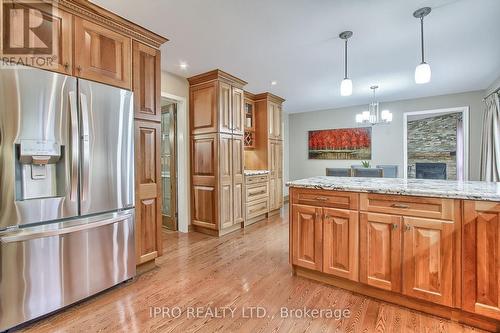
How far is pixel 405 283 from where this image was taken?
1.85 m

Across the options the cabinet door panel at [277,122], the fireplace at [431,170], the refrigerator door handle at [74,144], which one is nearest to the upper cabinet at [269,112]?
the cabinet door panel at [277,122]

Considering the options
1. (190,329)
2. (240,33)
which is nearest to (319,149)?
(240,33)

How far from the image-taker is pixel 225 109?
383 cm

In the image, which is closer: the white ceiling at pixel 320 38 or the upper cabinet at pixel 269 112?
the white ceiling at pixel 320 38

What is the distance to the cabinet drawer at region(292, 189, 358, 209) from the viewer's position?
208cm

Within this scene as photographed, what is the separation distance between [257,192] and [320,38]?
2.78 metres

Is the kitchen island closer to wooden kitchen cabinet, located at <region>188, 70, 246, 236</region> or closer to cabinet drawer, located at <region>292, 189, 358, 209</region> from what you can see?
cabinet drawer, located at <region>292, 189, 358, 209</region>

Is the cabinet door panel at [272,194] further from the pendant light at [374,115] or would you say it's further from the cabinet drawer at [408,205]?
the cabinet drawer at [408,205]

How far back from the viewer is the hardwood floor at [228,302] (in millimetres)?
1710

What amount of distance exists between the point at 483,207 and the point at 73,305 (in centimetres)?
310

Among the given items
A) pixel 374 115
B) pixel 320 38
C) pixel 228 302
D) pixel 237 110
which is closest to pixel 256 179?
pixel 237 110

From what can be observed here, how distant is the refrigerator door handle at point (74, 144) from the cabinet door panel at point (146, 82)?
1.87 ft

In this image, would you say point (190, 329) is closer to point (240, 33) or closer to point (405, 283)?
point (405, 283)

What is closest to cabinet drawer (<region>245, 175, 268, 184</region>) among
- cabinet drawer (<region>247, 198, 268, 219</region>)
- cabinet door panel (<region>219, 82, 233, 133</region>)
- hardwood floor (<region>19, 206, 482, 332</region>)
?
cabinet drawer (<region>247, 198, 268, 219</region>)
